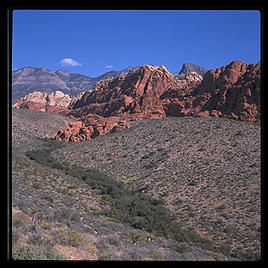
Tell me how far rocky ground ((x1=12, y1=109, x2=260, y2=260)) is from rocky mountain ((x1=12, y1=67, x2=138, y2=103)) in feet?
399

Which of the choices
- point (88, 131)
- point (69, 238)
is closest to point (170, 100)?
point (88, 131)

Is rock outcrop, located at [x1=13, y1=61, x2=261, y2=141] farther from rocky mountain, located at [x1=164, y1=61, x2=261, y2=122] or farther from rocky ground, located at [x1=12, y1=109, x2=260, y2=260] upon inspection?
rocky ground, located at [x1=12, y1=109, x2=260, y2=260]

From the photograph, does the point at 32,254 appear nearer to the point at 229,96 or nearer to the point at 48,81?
the point at 229,96

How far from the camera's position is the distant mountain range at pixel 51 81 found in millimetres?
150113

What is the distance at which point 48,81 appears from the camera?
16938 cm

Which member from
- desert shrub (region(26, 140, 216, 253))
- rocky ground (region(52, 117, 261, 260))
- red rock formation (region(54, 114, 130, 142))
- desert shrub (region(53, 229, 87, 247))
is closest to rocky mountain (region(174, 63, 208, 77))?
red rock formation (region(54, 114, 130, 142))

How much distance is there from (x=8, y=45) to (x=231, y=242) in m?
11.4

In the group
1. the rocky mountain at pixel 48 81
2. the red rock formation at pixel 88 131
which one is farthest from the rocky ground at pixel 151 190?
the rocky mountain at pixel 48 81

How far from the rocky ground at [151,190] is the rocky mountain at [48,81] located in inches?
4787

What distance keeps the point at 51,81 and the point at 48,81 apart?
80.6 inches

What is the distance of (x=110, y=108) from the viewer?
6725cm

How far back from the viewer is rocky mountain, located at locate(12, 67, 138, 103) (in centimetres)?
15312
